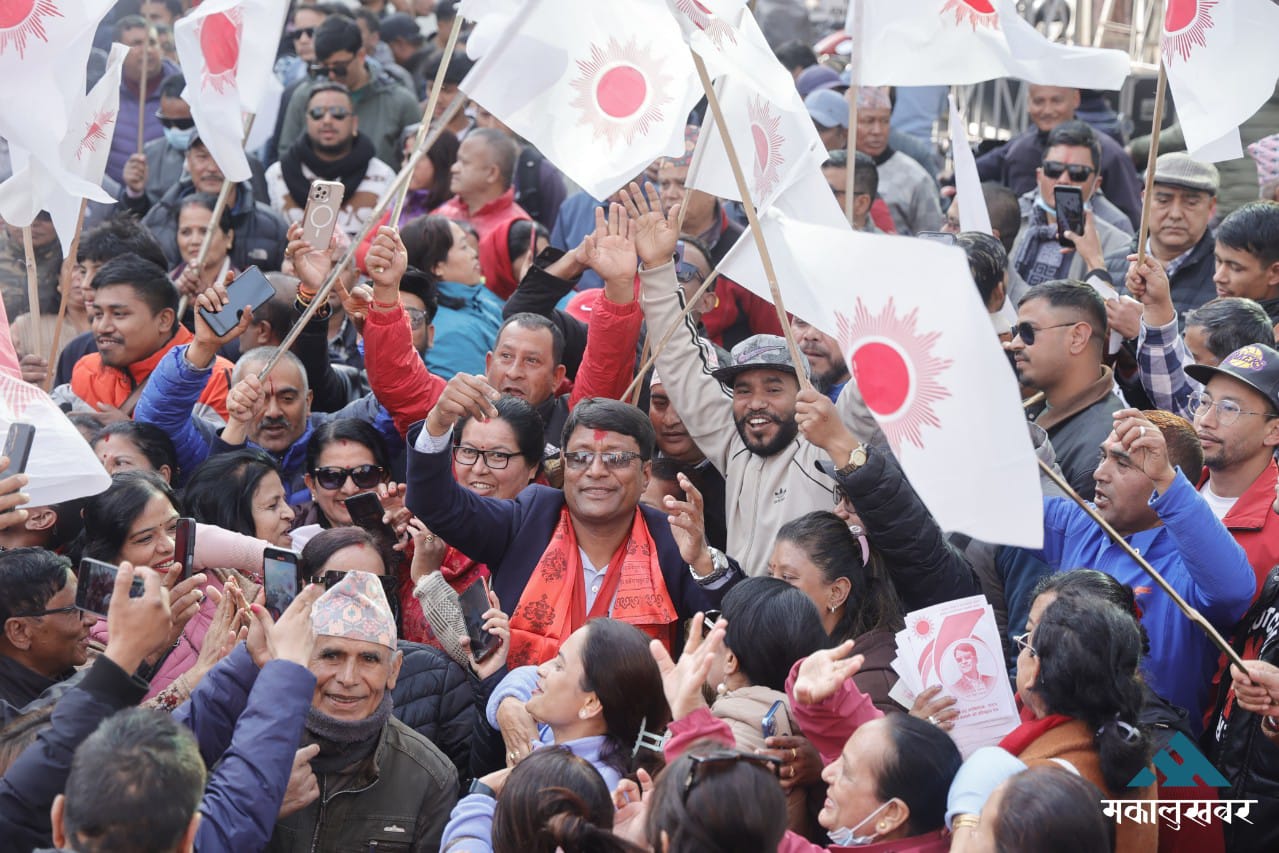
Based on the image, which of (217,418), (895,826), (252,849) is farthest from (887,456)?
(217,418)

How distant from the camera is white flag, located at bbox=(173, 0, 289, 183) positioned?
6.07m

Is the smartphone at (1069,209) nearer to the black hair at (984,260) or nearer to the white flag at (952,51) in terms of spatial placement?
the black hair at (984,260)

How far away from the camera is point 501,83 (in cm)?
528

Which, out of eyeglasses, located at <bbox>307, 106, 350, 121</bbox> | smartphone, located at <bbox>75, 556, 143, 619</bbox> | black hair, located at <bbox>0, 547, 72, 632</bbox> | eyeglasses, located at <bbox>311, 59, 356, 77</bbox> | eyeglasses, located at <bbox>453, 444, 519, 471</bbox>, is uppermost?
eyeglasses, located at <bbox>311, 59, 356, 77</bbox>

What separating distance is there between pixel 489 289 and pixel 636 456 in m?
3.30

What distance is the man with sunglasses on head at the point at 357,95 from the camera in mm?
10023

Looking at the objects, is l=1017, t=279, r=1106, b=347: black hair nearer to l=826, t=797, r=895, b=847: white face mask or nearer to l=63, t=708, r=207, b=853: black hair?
l=826, t=797, r=895, b=847: white face mask

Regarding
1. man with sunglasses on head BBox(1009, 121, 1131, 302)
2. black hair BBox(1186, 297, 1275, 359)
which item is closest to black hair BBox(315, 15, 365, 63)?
man with sunglasses on head BBox(1009, 121, 1131, 302)

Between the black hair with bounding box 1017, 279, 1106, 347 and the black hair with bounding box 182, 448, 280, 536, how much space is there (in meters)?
2.88

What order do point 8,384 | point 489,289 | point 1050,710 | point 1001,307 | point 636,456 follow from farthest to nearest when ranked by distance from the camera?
point 489,289
point 1001,307
point 636,456
point 8,384
point 1050,710

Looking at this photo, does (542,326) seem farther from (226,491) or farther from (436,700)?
(436,700)

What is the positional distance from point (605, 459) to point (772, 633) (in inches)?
43.3

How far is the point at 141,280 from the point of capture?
655cm

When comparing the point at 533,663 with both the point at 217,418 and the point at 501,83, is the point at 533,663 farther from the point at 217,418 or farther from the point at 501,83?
the point at 217,418
